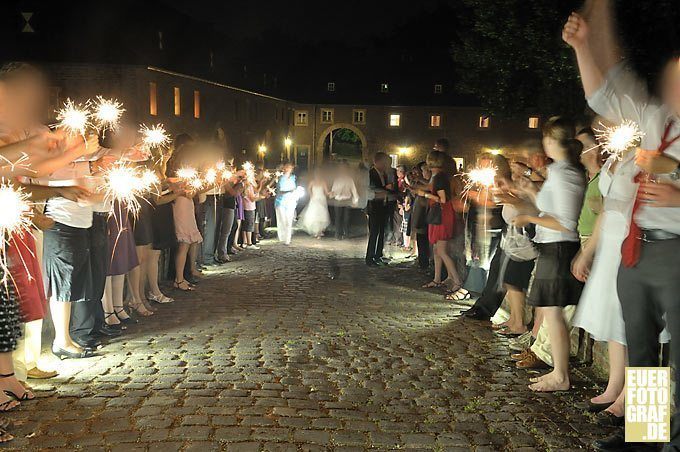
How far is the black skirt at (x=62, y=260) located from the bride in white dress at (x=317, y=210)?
43.1 ft

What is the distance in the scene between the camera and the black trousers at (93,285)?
285 inches

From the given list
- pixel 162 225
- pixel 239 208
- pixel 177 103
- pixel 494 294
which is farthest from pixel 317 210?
pixel 177 103

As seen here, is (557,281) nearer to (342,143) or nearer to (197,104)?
(197,104)

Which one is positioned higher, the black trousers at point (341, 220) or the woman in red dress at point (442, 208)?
the woman in red dress at point (442, 208)

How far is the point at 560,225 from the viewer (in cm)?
592

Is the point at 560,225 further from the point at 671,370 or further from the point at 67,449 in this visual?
the point at 67,449

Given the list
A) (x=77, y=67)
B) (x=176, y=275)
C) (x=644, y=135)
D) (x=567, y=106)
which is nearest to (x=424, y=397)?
(x=644, y=135)

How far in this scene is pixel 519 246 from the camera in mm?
7859

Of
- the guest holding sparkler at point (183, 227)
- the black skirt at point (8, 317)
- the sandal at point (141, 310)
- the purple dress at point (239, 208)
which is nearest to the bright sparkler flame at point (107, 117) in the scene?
the black skirt at point (8, 317)

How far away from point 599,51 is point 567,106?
19.1 meters

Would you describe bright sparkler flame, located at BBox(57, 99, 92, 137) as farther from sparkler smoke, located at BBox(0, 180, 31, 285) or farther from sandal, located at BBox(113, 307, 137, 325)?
sandal, located at BBox(113, 307, 137, 325)

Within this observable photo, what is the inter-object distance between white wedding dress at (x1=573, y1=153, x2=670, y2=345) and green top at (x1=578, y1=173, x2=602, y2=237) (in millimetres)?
1171

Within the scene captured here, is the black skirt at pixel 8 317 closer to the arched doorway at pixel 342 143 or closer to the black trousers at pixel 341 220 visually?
the black trousers at pixel 341 220

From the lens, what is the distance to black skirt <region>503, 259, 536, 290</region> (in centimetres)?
827
